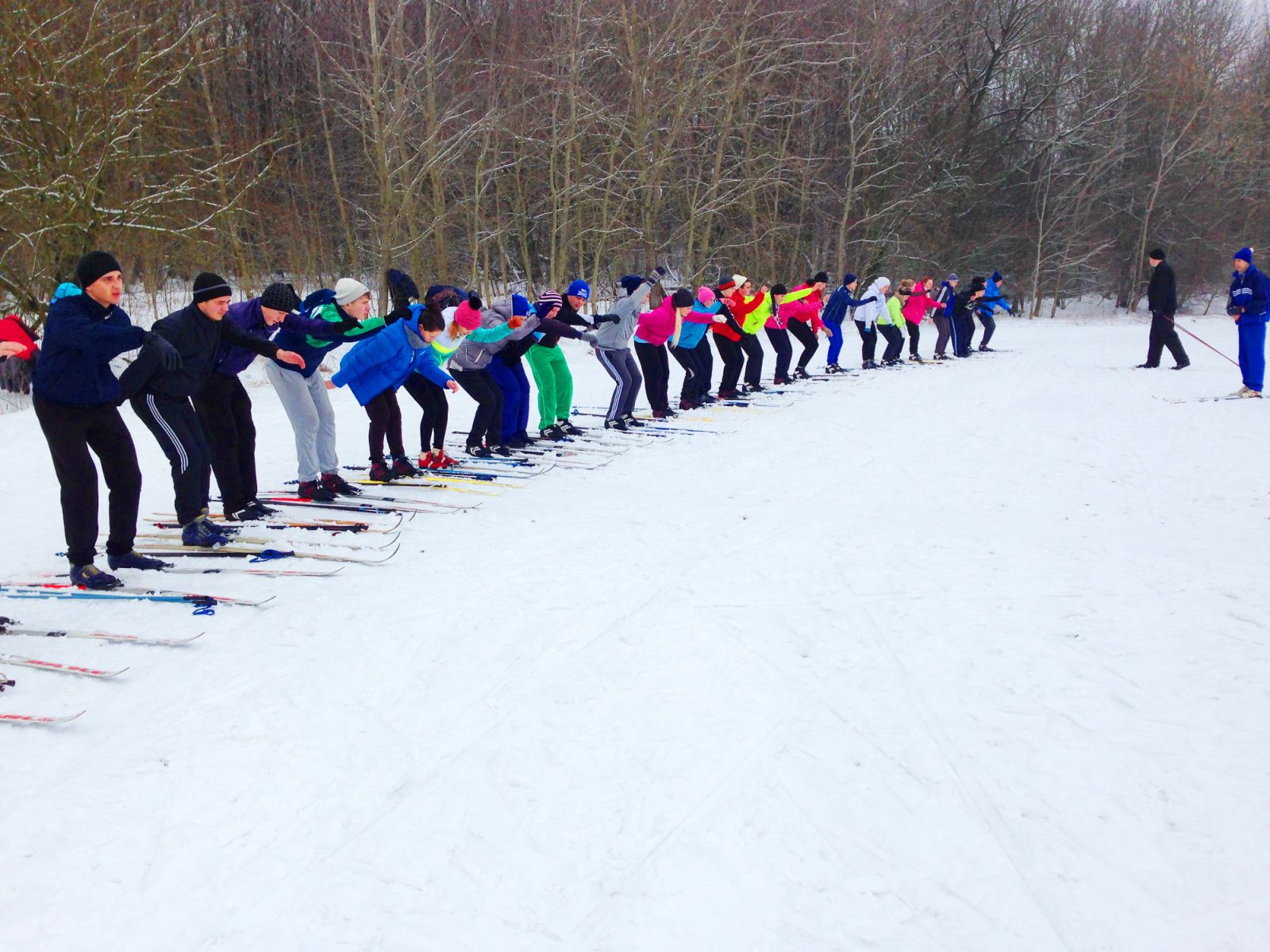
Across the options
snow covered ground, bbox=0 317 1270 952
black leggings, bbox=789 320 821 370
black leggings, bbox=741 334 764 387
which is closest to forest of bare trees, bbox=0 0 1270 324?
black leggings, bbox=789 320 821 370

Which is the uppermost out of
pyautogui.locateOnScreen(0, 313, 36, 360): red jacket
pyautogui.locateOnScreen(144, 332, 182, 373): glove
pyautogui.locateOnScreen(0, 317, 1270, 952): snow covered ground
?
pyautogui.locateOnScreen(0, 313, 36, 360): red jacket

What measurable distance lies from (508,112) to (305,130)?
8.62 meters

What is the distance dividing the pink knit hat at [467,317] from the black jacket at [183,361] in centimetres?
255

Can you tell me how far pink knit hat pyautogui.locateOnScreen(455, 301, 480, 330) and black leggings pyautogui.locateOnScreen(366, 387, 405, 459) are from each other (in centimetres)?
102

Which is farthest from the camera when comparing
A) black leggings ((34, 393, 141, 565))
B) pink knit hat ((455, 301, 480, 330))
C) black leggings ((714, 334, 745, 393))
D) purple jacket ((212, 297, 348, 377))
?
black leggings ((714, 334, 745, 393))

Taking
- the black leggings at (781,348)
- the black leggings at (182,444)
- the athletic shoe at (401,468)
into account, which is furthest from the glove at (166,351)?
the black leggings at (781,348)

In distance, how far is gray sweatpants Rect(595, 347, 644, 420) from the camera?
979 cm

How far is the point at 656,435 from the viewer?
9711 mm

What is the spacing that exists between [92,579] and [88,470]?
62cm

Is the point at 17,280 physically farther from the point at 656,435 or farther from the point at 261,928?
the point at 261,928

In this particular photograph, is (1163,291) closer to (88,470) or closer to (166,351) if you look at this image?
(166,351)

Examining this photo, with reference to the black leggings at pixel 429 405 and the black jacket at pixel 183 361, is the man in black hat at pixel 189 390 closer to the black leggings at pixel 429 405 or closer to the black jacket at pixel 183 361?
the black jacket at pixel 183 361

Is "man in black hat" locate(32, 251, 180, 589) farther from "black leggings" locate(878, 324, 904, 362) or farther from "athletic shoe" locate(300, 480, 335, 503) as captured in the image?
"black leggings" locate(878, 324, 904, 362)

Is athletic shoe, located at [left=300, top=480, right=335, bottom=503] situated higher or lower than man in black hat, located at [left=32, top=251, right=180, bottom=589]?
lower
